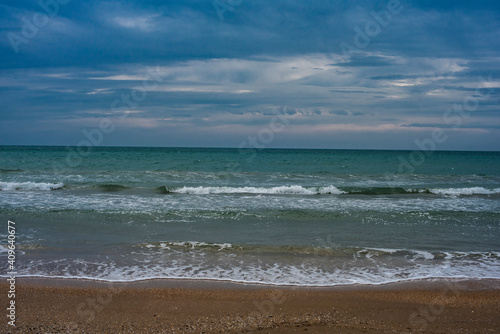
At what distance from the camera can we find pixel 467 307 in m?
5.71

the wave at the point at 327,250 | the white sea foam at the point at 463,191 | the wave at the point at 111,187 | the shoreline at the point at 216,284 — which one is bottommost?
the shoreline at the point at 216,284

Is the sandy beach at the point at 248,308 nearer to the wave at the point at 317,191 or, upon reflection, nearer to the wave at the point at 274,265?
the wave at the point at 274,265

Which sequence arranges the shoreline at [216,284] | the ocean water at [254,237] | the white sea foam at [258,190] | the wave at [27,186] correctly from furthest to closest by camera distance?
the wave at [27,186] → the white sea foam at [258,190] → the ocean water at [254,237] → the shoreline at [216,284]

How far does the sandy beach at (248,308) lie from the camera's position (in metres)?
4.86

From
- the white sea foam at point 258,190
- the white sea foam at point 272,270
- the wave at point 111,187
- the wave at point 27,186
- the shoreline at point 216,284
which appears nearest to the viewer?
the shoreline at point 216,284

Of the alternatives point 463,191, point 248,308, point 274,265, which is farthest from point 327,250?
point 463,191

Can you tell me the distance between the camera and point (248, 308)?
548 centimetres

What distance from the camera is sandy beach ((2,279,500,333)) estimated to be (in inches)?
191

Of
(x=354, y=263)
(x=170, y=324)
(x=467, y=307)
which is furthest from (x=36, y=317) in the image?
(x=467, y=307)

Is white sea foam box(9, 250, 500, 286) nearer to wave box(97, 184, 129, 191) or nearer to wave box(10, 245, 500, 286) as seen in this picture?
wave box(10, 245, 500, 286)

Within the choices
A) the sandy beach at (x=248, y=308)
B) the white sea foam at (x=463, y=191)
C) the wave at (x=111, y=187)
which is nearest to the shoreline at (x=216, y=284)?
the sandy beach at (x=248, y=308)

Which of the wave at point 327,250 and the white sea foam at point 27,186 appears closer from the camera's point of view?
the wave at point 327,250

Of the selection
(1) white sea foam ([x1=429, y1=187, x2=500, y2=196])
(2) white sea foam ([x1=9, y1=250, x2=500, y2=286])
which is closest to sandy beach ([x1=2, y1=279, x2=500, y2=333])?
(2) white sea foam ([x1=9, y1=250, x2=500, y2=286])

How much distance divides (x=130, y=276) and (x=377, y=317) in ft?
14.4
